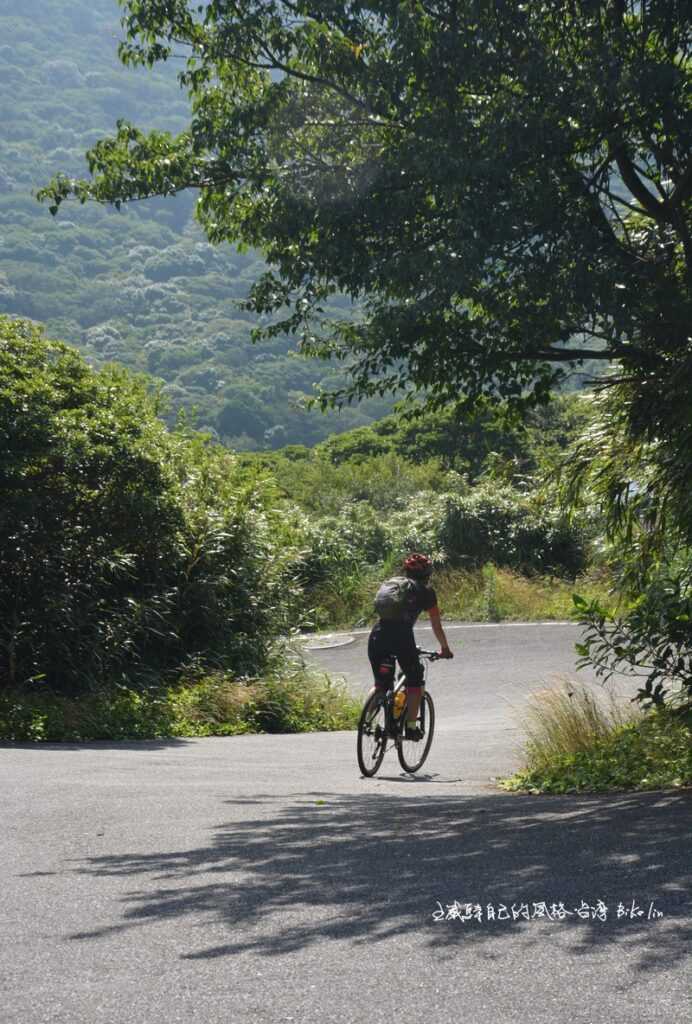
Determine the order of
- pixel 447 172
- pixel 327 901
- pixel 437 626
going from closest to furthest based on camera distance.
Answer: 1. pixel 327 901
2. pixel 447 172
3. pixel 437 626

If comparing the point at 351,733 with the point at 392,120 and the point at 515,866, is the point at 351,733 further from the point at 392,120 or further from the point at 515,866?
Answer: the point at 515,866

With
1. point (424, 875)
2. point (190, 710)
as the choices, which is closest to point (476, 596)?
point (190, 710)

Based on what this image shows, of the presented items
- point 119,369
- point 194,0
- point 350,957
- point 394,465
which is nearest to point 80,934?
point 350,957

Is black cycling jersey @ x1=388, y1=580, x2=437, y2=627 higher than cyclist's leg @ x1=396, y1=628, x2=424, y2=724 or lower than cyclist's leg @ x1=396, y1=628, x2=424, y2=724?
higher

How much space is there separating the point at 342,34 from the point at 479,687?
12170mm

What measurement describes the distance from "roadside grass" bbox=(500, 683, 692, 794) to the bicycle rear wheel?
1.10 meters

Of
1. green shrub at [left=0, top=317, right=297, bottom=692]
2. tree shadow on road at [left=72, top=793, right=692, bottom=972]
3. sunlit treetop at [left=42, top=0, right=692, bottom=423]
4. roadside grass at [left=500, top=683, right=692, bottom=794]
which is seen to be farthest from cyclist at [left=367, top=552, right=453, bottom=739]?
green shrub at [left=0, top=317, right=297, bottom=692]

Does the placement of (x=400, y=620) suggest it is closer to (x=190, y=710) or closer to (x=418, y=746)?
(x=418, y=746)

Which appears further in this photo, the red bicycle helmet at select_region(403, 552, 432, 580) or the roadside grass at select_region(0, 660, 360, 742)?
the roadside grass at select_region(0, 660, 360, 742)

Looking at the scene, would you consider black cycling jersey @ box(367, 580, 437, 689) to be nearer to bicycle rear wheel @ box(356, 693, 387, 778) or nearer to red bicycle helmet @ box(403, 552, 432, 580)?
red bicycle helmet @ box(403, 552, 432, 580)

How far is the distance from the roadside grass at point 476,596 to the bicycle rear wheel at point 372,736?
14.8 m

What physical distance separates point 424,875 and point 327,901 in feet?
2.12

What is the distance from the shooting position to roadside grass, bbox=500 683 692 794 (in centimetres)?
962

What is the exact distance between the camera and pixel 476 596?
27.5 metres
